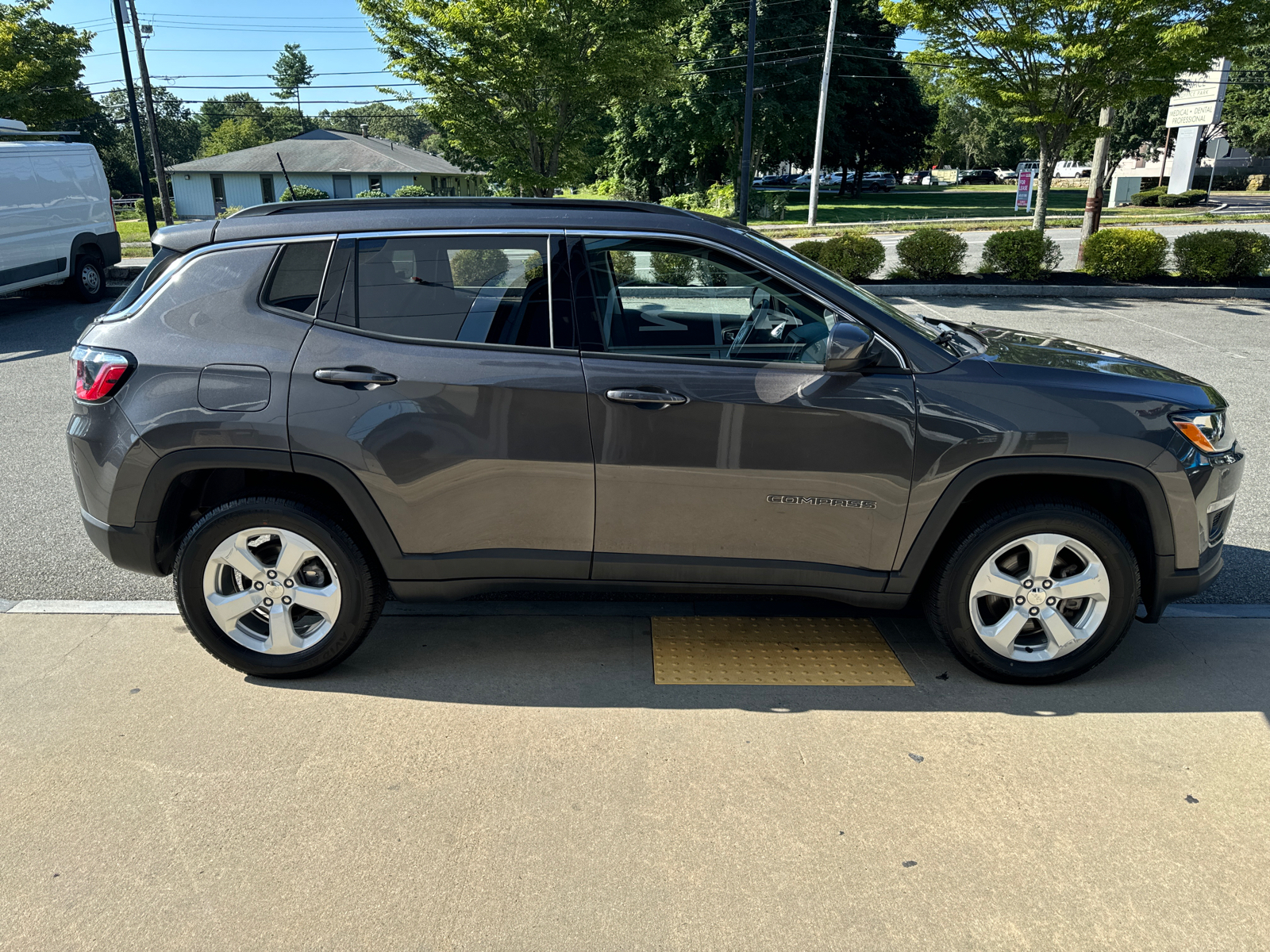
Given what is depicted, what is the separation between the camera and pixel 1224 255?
14375 millimetres

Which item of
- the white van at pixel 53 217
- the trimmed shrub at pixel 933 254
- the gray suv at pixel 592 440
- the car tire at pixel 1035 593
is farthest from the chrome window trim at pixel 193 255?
the trimmed shrub at pixel 933 254

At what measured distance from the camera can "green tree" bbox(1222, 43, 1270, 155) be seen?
59938 mm

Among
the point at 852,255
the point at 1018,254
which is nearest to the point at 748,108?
the point at 852,255

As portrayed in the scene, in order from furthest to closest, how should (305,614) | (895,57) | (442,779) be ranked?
(895,57) → (305,614) → (442,779)

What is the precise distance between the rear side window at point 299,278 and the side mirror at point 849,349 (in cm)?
191

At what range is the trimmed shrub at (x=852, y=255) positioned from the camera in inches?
568

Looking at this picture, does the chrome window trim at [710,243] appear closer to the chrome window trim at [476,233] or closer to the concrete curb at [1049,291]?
the chrome window trim at [476,233]

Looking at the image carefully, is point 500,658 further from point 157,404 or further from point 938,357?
point 938,357

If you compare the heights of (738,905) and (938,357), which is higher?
(938,357)

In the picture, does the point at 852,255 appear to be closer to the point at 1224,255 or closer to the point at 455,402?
the point at 1224,255

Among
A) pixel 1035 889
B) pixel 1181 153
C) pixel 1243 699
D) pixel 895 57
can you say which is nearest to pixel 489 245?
pixel 1035 889

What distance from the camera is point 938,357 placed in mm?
3336

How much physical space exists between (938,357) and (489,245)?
173 cm

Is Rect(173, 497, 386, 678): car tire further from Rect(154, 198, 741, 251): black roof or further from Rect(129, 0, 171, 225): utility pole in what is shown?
Rect(129, 0, 171, 225): utility pole
